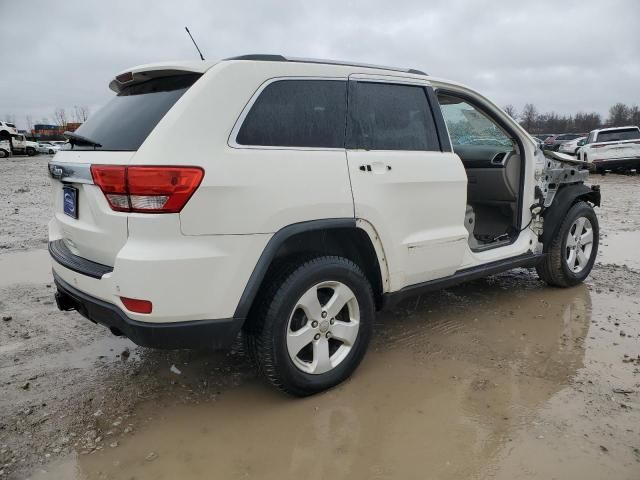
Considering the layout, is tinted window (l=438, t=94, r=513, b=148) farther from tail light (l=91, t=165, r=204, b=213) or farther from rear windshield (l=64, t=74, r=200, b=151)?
tail light (l=91, t=165, r=204, b=213)

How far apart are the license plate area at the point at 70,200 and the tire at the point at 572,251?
397cm

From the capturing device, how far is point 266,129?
8.71 ft

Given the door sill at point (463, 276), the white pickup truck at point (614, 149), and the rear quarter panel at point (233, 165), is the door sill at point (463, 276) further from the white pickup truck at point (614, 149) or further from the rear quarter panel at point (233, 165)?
the white pickup truck at point (614, 149)

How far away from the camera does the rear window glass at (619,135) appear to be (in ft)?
56.3

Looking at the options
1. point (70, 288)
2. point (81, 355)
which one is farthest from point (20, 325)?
point (70, 288)

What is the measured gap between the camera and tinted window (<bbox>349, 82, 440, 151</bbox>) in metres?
Answer: 3.07

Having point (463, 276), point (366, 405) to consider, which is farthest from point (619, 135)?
point (366, 405)

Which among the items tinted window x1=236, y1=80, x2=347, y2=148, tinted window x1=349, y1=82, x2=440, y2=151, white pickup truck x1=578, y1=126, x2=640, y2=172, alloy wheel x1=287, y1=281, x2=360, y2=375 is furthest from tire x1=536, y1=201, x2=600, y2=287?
white pickup truck x1=578, y1=126, x2=640, y2=172

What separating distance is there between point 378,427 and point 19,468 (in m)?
1.75

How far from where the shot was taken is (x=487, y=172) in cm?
471

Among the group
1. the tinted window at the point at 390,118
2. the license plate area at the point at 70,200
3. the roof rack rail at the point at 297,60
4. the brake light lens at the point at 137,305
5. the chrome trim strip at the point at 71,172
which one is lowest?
the brake light lens at the point at 137,305

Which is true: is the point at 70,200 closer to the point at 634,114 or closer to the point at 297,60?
the point at 297,60

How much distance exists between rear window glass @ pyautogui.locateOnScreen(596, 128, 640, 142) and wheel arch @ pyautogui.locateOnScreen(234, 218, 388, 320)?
687 inches

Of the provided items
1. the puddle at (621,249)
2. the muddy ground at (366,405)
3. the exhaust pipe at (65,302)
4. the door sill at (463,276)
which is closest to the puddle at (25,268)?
the muddy ground at (366,405)
